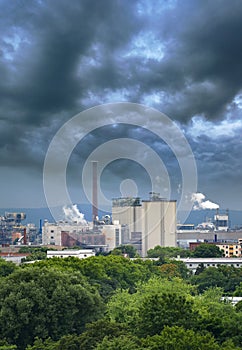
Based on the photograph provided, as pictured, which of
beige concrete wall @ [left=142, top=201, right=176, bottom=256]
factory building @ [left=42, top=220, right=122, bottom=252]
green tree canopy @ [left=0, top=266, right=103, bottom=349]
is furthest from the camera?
factory building @ [left=42, top=220, right=122, bottom=252]

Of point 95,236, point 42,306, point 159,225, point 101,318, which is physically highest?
point 159,225

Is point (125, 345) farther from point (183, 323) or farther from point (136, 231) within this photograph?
point (136, 231)

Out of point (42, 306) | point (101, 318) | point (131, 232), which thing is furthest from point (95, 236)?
point (42, 306)

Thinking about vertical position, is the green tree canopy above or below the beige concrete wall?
below

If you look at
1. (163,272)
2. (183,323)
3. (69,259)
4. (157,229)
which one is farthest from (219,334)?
(157,229)

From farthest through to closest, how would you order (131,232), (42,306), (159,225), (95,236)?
(131,232) < (95,236) < (159,225) < (42,306)

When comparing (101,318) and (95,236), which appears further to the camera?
(95,236)

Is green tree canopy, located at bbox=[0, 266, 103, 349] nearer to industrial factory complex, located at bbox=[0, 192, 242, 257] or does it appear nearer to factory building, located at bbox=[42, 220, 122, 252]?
industrial factory complex, located at bbox=[0, 192, 242, 257]

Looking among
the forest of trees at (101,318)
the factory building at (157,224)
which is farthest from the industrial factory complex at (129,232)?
A: the forest of trees at (101,318)

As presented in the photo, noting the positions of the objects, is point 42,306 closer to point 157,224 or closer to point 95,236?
point 157,224

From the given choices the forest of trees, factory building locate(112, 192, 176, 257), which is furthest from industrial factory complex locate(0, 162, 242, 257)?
the forest of trees

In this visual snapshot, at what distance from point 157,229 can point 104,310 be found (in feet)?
215

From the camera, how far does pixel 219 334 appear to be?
17.2 m

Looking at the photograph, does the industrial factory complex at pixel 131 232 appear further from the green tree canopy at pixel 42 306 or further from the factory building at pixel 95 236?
the green tree canopy at pixel 42 306
